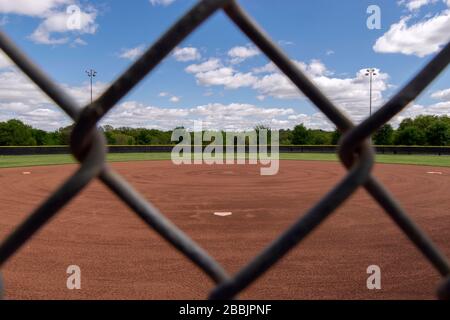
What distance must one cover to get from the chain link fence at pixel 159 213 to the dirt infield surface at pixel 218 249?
3.61 meters

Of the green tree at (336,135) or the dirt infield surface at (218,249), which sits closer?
the green tree at (336,135)

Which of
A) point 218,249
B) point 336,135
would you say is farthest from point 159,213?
point 336,135

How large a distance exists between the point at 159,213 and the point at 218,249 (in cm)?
574

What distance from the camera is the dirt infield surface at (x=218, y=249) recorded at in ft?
15.0

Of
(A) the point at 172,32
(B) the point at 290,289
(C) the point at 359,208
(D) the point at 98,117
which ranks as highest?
(A) the point at 172,32

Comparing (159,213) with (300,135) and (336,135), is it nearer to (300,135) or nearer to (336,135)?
(336,135)

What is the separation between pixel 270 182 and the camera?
14.6 meters

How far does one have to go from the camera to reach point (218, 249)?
20.2ft

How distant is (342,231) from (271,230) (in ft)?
4.53

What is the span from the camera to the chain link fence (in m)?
0.56
